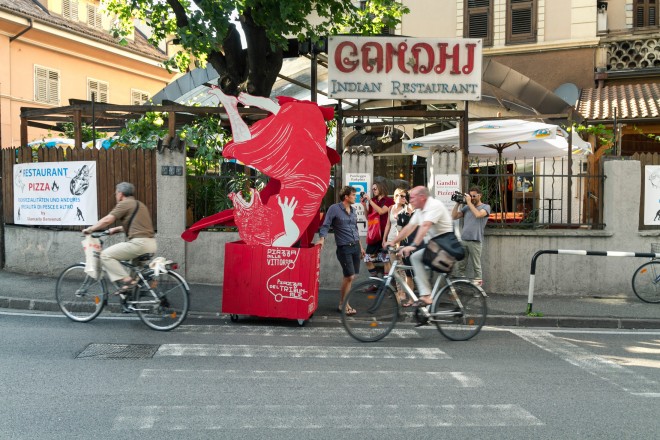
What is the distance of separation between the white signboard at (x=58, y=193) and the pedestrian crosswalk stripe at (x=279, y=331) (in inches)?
178

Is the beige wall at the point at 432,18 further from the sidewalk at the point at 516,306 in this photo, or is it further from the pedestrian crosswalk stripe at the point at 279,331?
the pedestrian crosswalk stripe at the point at 279,331

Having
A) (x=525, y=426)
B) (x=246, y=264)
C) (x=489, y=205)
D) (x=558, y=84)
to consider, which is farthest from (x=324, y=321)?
(x=558, y=84)

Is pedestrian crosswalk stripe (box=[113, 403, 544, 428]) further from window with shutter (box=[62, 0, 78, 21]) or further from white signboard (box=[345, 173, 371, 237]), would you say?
window with shutter (box=[62, 0, 78, 21])

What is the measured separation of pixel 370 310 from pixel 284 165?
2.40 meters

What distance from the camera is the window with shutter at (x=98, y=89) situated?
28.3 m

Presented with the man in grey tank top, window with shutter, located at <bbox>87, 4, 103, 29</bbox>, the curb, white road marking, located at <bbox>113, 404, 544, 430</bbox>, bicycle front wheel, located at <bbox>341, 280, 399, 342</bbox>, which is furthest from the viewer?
window with shutter, located at <bbox>87, 4, 103, 29</bbox>

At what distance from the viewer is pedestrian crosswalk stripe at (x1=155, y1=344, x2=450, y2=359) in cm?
695

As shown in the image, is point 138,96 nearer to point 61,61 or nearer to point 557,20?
point 61,61

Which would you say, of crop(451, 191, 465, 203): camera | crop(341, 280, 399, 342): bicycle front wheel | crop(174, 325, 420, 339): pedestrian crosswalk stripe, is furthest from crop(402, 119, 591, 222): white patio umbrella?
crop(341, 280, 399, 342): bicycle front wheel

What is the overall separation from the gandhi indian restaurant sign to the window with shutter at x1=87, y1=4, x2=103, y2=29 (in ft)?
68.7

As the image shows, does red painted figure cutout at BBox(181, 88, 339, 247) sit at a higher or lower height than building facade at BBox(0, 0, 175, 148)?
lower

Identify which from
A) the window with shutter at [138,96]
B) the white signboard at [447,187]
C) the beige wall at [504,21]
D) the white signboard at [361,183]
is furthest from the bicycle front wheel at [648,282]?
the window with shutter at [138,96]

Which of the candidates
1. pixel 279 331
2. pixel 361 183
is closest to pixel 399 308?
pixel 279 331

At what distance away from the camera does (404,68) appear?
11523mm
